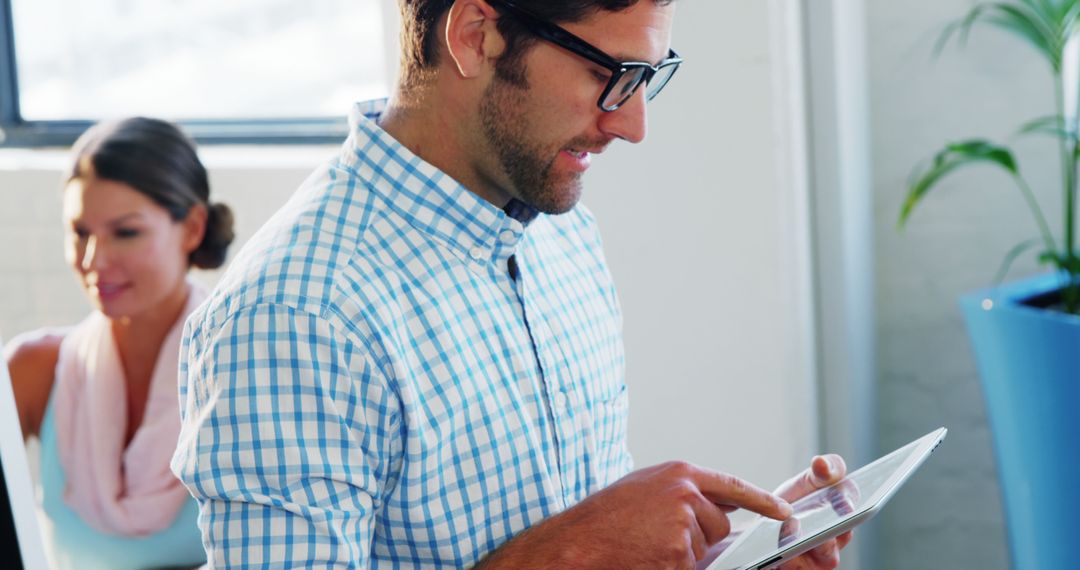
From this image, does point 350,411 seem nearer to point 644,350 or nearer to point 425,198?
point 425,198

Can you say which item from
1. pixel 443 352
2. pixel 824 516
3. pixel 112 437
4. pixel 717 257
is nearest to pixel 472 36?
pixel 443 352

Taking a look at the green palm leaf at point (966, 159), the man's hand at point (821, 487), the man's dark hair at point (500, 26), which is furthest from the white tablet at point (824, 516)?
the green palm leaf at point (966, 159)

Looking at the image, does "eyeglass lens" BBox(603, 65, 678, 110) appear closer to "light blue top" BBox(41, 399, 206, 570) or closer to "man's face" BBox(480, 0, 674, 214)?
"man's face" BBox(480, 0, 674, 214)

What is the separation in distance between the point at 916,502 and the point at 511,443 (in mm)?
1657

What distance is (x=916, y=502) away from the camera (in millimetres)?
2514

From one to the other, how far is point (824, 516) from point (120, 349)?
1639 mm

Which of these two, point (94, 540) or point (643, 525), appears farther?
point (94, 540)

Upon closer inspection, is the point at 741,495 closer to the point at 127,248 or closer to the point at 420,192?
the point at 420,192

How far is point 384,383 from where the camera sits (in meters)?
0.99

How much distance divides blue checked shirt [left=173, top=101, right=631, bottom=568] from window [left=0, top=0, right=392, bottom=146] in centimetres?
201

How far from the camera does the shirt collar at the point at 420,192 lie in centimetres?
110

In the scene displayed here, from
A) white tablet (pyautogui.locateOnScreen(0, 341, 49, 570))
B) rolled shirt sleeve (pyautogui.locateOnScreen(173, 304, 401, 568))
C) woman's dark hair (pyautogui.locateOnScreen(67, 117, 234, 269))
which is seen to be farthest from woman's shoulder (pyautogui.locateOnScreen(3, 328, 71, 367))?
white tablet (pyautogui.locateOnScreen(0, 341, 49, 570))

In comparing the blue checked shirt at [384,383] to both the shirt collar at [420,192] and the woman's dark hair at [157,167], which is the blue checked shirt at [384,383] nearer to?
the shirt collar at [420,192]

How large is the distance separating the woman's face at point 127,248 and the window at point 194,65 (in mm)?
845
